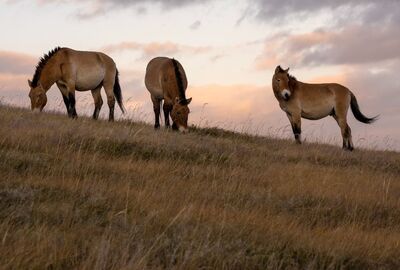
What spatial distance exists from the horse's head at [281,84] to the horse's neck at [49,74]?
7145mm

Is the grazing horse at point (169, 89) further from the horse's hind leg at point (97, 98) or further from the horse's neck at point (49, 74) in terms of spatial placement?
the horse's neck at point (49, 74)

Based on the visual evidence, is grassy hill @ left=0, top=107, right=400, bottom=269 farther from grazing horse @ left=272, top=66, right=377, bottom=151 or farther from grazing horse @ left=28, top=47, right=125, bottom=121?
grazing horse @ left=272, top=66, right=377, bottom=151

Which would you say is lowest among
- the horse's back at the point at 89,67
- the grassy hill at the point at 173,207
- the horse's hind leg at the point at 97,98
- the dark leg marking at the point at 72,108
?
the grassy hill at the point at 173,207

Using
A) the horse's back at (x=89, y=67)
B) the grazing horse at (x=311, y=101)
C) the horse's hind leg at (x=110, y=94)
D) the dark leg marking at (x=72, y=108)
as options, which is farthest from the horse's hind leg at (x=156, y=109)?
the grazing horse at (x=311, y=101)

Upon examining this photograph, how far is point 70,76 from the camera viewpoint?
60.9 feet

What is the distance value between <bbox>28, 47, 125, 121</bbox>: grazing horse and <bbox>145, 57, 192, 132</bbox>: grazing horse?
1.51 m

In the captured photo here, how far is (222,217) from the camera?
732cm

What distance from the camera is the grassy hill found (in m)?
5.52

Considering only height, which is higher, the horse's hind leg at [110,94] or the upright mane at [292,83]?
the upright mane at [292,83]

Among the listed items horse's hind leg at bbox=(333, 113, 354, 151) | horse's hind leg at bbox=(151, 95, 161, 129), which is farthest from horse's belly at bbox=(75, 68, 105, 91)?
horse's hind leg at bbox=(333, 113, 354, 151)

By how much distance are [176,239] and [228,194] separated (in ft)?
9.69

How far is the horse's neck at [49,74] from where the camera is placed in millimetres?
18375

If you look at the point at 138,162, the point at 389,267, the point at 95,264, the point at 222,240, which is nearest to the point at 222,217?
the point at 222,240

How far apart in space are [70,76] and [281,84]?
22.5ft
